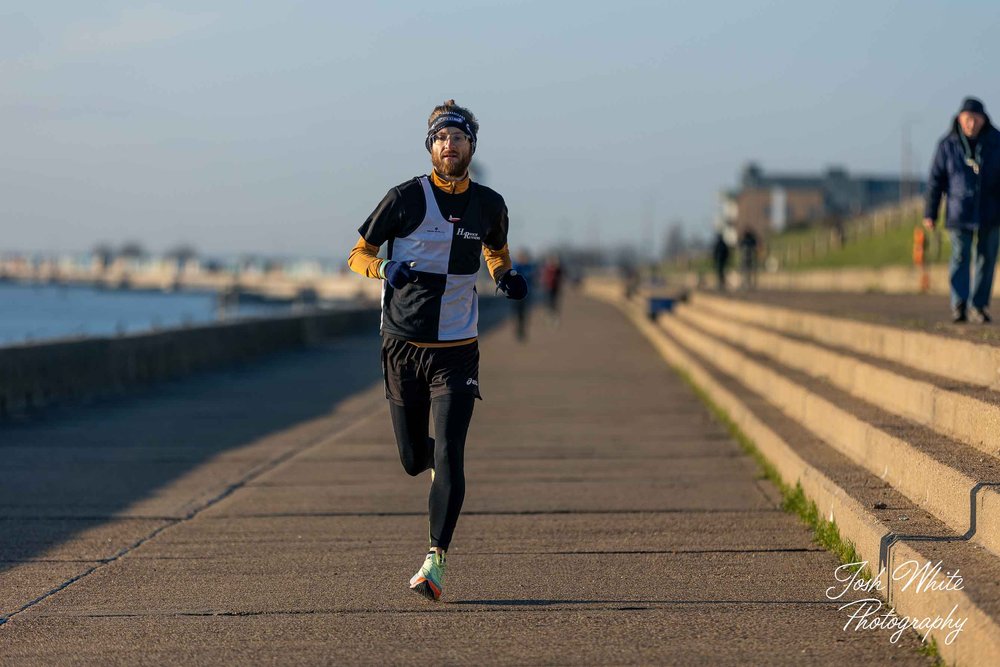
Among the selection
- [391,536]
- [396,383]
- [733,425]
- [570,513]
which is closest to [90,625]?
[396,383]

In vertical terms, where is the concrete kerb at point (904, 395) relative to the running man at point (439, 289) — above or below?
below

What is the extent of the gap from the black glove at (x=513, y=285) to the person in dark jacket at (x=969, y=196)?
594 centimetres

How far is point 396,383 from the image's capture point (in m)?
6.56

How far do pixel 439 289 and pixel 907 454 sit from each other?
2444 mm

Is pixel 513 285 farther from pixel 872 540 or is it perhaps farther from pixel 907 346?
pixel 907 346

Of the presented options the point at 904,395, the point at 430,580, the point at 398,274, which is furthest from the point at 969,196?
the point at 430,580

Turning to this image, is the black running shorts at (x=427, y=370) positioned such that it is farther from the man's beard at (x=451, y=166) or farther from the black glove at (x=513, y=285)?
the man's beard at (x=451, y=166)

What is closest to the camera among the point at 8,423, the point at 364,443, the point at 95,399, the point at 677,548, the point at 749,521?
the point at 677,548

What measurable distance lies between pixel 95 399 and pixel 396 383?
1155 centimetres

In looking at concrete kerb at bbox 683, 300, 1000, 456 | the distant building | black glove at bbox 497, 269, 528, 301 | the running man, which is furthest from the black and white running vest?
the distant building

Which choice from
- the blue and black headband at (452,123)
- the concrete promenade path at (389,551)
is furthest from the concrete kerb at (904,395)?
the blue and black headband at (452,123)

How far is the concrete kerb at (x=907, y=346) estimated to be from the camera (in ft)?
26.3

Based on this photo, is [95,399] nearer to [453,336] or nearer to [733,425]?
[733,425]

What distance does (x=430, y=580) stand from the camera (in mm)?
6133
